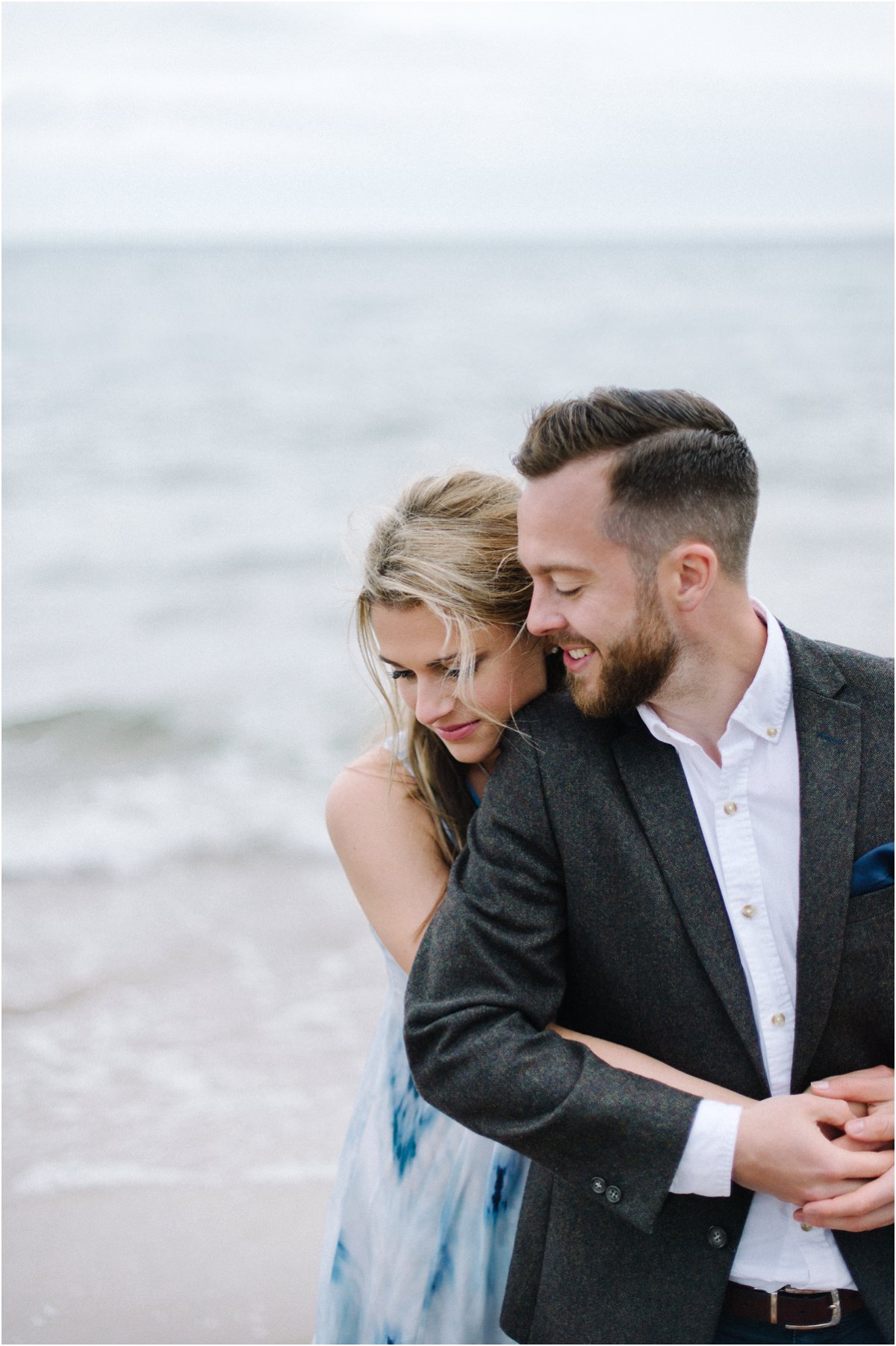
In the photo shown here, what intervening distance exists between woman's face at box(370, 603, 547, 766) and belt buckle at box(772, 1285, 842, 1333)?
3.38ft

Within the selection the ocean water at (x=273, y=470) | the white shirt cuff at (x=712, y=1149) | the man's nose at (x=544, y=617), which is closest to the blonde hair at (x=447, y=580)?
the ocean water at (x=273, y=470)

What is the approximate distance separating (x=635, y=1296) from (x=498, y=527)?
136 cm

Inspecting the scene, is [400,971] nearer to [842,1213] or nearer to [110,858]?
[842,1213]

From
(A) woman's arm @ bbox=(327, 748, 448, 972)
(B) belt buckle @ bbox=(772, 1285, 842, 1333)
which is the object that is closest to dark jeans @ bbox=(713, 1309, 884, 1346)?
(B) belt buckle @ bbox=(772, 1285, 842, 1333)

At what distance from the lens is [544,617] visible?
1.95 meters

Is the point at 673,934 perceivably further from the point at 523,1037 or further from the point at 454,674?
the point at 454,674

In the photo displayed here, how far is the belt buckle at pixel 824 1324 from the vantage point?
191 centimetres

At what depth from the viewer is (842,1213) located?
1755mm

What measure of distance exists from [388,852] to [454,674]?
14.8 inches

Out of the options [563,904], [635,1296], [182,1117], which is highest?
[563,904]

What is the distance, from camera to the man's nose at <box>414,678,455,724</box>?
2.22m

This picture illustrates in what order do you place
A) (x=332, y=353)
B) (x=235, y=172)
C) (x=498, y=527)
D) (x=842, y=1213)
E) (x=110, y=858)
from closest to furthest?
(x=842, y=1213)
(x=498, y=527)
(x=110, y=858)
(x=235, y=172)
(x=332, y=353)

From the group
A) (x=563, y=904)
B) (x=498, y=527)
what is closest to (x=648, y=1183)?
(x=563, y=904)

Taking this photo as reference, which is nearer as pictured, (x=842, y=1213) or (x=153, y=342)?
(x=842, y=1213)
